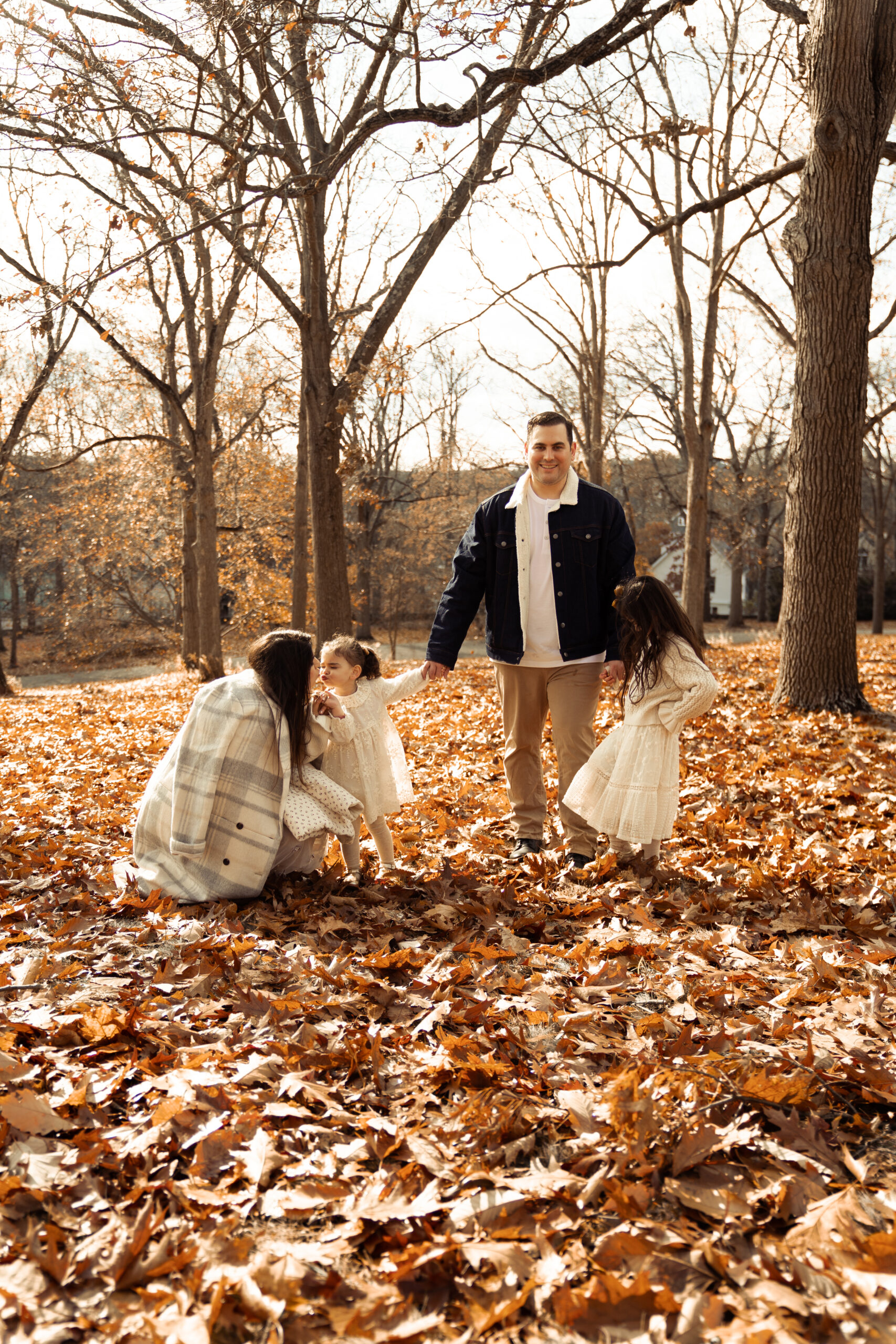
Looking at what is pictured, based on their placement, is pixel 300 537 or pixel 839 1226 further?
pixel 300 537

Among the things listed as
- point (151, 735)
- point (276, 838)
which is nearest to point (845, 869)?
point (276, 838)

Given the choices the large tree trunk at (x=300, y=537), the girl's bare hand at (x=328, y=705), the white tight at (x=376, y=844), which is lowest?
the white tight at (x=376, y=844)

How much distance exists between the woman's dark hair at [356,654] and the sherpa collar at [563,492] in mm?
1078

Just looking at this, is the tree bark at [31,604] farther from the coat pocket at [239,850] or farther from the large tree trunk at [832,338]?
the coat pocket at [239,850]

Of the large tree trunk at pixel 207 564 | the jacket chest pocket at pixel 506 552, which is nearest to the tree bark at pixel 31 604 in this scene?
the large tree trunk at pixel 207 564

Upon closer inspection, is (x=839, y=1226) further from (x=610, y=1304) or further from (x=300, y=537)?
(x=300, y=537)

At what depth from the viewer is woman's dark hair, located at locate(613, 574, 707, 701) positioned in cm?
424

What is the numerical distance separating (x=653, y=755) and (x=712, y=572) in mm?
47520

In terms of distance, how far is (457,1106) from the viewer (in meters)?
2.35

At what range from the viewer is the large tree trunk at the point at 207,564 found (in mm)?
14711

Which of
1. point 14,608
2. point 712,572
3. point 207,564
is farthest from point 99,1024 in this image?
point 712,572

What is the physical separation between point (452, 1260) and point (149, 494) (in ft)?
72.6

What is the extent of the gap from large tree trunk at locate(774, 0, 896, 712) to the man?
12.1ft

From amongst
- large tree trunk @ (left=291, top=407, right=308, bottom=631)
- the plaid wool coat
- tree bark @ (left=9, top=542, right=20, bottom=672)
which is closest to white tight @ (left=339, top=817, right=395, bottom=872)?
the plaid wool coat
